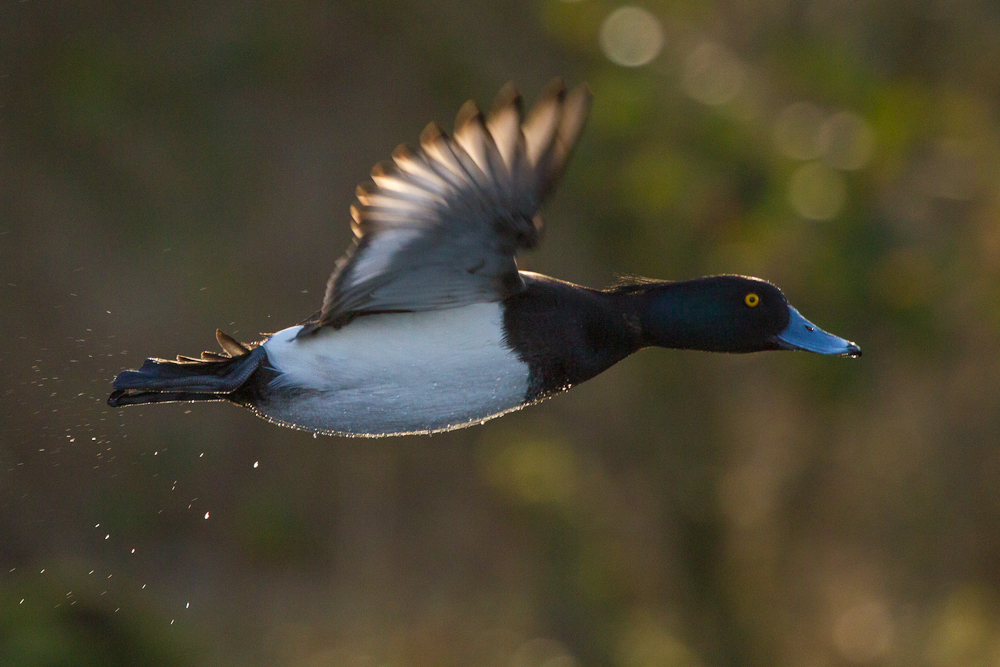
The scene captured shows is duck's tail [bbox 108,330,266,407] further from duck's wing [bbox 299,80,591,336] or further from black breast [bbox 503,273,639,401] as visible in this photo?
black breast [bbox 503,273,639,401]

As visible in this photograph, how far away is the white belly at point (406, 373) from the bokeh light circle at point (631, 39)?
4.20 meters

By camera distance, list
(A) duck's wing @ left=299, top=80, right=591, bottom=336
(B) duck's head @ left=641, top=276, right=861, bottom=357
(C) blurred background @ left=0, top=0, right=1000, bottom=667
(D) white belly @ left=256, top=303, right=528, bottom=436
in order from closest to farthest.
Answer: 1. (A) duck's wing @ left=299, top=80, right=591, bottom=336
2. (D) white belly @ left=256, top=303, right=528, bottom=436
3. (B) duck's head @ left=641, top=276, right=861, bottom=357
4. (C) blurred background @ left=0, top=0, right=1000, bottom=667

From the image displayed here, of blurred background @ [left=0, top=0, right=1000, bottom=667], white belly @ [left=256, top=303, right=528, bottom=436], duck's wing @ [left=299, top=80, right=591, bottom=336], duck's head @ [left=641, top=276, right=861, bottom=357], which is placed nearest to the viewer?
duck's wing @ [left=299, top=80, right=591, bottom=336]

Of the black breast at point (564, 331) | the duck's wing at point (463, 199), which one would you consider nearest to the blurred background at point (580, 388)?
the black breast at point (564, 331)

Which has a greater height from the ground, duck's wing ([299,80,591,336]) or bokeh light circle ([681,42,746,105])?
bokeh light circle ([681,42,746,105])

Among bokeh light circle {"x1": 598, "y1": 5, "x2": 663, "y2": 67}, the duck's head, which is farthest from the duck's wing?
bokeh light circle {"x1": 598, "y1": 5, "x2": 663, "y2": 67}

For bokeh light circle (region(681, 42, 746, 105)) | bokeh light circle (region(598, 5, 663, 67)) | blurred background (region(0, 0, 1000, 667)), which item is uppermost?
bokeh light circle (region(598, 5, 663, 67))

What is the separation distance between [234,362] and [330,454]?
4.15 metres

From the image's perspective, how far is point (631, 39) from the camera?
6.54 m

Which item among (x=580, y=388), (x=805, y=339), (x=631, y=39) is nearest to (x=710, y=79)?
(x=631, y=39)

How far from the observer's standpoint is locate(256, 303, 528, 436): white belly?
2.63 m

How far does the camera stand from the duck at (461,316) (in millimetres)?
2375

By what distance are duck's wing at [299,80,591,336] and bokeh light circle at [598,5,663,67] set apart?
426cm

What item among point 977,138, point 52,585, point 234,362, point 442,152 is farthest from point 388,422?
point 977,138
